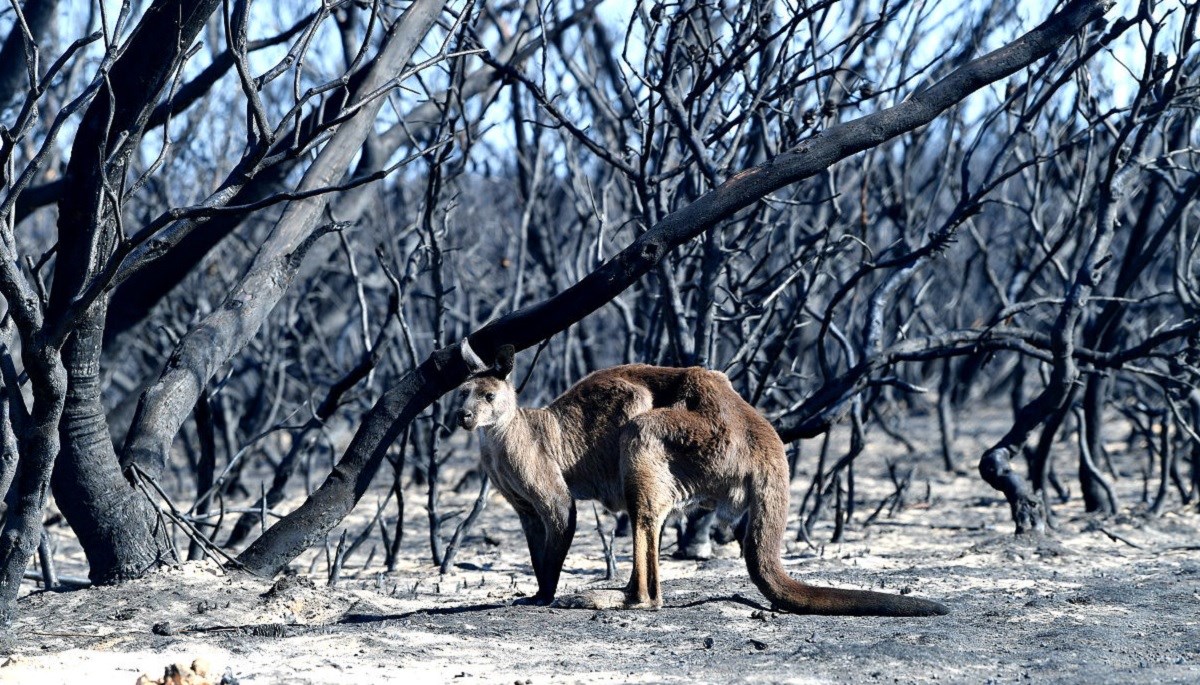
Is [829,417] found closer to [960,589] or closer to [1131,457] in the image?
[960,589]

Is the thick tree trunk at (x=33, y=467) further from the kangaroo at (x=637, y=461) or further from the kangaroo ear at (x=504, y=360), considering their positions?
the kangaroo ear at (x=504, y=360)

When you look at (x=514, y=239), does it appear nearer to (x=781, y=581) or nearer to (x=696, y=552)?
(x=696, y=552)

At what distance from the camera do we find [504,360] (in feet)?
19.0

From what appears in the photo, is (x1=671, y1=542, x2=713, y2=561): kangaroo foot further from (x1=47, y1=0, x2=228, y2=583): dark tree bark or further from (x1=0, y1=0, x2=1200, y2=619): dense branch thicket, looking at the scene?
(x1=47, y1=0, x2=228, y2=583): dark tree bark

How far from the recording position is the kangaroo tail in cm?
529

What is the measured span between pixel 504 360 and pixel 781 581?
1.60 m

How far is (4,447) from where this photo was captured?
181 inches

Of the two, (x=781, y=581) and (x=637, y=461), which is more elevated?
(x=637, y=461)

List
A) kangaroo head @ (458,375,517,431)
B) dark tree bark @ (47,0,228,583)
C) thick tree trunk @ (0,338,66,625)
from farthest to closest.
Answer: kangaroo head @ (458,375,517,431), dark tree bark @ (47,0,228,583), thick tree trunk @ (0,338,66,625)

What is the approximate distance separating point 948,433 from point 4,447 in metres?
9.29

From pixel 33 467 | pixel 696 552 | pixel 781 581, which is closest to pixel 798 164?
pixel 781 581

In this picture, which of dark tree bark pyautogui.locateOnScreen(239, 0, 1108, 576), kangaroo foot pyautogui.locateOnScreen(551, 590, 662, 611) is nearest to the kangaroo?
kangaroo foot pyautogui.locateOnScreen(551, 590, 662, 611)

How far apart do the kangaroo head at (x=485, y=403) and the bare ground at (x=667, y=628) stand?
860 millimetres

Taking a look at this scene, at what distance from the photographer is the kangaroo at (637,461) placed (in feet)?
18.6
